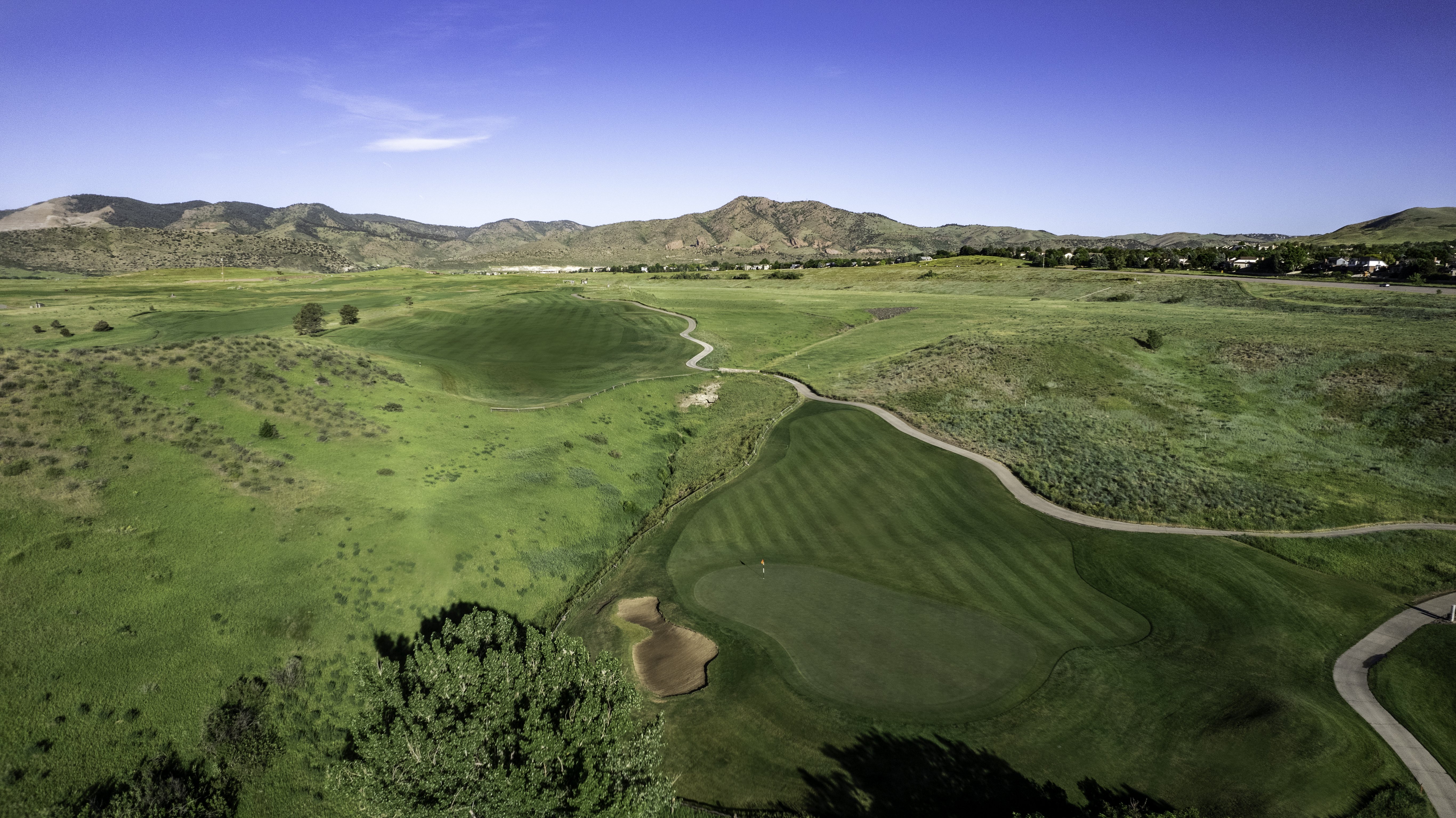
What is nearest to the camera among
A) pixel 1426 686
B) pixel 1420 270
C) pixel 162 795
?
pixel 162 795

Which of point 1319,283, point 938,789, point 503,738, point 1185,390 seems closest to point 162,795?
Result: point 503,738

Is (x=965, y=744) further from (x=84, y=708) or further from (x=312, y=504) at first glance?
(x=312, y=504)

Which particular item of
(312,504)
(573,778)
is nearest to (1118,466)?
(573,778)

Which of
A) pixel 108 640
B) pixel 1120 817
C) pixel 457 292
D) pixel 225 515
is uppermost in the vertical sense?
pixel 457 292

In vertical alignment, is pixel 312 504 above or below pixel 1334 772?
above

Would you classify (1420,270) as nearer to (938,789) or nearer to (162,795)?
(938,789)

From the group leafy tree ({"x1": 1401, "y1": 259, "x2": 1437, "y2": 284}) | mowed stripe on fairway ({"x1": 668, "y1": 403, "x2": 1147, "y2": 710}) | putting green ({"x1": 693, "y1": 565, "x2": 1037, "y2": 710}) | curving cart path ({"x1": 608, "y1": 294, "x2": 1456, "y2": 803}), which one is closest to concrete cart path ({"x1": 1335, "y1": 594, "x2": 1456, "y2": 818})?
curving cart path ({"x1": 608, "y1": 294, "x2": 1456, "y2": 803})

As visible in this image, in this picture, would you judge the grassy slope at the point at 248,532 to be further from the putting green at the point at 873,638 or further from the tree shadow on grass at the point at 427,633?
the putting green at the point at 873,638
